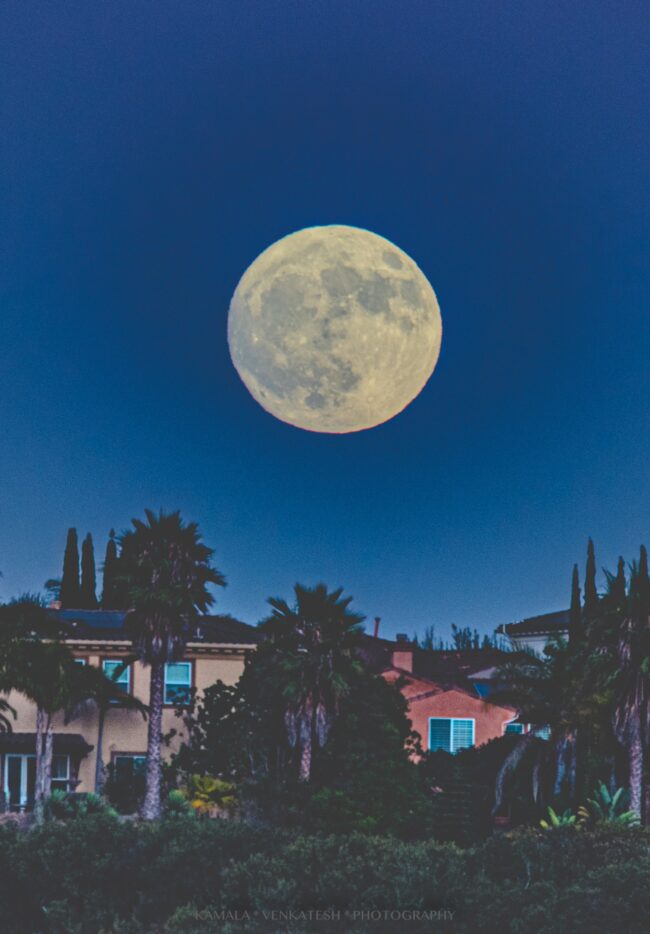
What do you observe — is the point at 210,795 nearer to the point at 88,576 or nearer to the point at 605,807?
the point at 605,807

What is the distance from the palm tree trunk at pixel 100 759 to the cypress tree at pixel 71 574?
97.2ft

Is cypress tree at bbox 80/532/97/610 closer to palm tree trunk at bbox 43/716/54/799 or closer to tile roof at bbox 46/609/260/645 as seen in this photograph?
tile roof at bbox 46/609/260/645

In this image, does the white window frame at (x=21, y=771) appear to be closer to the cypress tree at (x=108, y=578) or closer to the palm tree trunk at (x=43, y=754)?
the palm tree trunk at (x=43, y=754)

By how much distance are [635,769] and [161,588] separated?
19.0 m

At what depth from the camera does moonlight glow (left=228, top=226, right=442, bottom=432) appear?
35312mm

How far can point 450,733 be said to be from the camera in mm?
55625

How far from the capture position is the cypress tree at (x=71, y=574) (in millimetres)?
79500

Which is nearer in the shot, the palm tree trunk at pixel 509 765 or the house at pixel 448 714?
the palm tree trunk at pixel 509 765

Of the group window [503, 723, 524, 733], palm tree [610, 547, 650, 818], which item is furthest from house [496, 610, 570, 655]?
palm tree [610, 547, 650, 818]

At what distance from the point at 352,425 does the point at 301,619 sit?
360 inches

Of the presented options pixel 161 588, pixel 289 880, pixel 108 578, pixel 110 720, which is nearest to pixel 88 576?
pixel 108 578

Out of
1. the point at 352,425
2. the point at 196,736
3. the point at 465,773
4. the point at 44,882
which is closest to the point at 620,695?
the point at 465,773

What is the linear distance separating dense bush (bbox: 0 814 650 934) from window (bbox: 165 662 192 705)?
2800cm

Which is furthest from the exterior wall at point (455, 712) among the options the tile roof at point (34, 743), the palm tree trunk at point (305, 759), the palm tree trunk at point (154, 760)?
the tile roof at point (34, 743)
